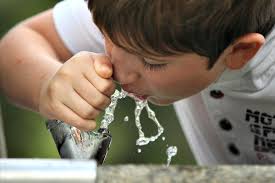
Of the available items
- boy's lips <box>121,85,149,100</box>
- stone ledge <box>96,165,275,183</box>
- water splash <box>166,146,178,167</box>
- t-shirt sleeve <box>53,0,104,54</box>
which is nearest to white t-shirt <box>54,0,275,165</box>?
t-shirt sleeve <box>53,0,104,54</box>

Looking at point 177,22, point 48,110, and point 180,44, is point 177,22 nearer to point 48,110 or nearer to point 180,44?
point 180,44

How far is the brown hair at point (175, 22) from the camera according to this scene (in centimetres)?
56

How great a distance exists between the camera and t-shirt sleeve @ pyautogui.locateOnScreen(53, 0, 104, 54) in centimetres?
89

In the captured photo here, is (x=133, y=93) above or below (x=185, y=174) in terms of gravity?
below

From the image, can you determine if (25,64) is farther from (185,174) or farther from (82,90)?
(185,174)

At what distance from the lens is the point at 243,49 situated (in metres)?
0.65

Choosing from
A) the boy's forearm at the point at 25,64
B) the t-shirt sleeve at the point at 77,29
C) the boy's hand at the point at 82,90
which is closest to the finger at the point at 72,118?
the boy's hand at the point at 82,90

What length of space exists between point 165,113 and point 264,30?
0.62 meters

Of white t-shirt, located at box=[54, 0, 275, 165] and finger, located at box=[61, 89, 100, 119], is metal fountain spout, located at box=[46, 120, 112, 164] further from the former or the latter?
white t-shirt, located at box=[54, 0, 275, 165]

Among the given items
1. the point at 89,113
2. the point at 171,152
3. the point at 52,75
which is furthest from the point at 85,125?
the point at 171,152

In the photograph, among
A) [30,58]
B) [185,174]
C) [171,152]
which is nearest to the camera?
[185,174]

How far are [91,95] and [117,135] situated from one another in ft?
2.10

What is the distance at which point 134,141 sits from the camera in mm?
1309

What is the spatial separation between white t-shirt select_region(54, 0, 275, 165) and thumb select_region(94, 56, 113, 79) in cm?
18
